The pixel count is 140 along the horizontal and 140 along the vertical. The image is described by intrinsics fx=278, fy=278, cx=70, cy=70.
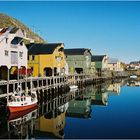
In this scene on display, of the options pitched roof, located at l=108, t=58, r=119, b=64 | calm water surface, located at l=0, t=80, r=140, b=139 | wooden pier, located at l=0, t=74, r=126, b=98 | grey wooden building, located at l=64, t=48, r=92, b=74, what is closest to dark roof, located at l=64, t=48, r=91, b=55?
grey wooden building, located at l=64, t=48, r=92, b=74

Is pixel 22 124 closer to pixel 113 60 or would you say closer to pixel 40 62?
pixel 40 62

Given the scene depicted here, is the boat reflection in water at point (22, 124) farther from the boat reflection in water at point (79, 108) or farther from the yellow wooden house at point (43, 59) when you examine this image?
the yellow wooden house at point (43, 59)

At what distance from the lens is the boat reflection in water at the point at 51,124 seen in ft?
99.8

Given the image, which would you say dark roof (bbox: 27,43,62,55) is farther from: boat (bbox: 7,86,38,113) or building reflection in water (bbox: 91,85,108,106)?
boat (bbox: 7,86,38,113)

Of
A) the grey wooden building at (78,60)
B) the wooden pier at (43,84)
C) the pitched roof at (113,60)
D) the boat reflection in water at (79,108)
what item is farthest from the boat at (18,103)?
the pitched roof at (113,60)

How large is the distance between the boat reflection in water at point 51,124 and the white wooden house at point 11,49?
11.7 meters

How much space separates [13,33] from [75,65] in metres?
53.5

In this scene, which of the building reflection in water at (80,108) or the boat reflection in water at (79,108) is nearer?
the boat reflection in water at (79,108)

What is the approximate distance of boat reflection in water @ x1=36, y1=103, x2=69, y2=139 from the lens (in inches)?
1198

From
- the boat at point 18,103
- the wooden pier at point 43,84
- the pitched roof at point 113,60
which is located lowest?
the boat at point 18,103

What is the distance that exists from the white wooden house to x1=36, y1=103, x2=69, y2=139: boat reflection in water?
11.7 meters

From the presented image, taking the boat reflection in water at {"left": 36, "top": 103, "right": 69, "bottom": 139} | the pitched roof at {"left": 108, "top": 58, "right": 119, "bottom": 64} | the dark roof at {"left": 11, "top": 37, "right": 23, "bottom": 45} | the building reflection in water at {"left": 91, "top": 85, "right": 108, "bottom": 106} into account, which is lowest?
the boat reflection in water at {"left": 36, "top": 103, "right": 69, "bottom": 139}

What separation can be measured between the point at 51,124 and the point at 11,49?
1810 cm

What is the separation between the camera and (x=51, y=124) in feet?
117
